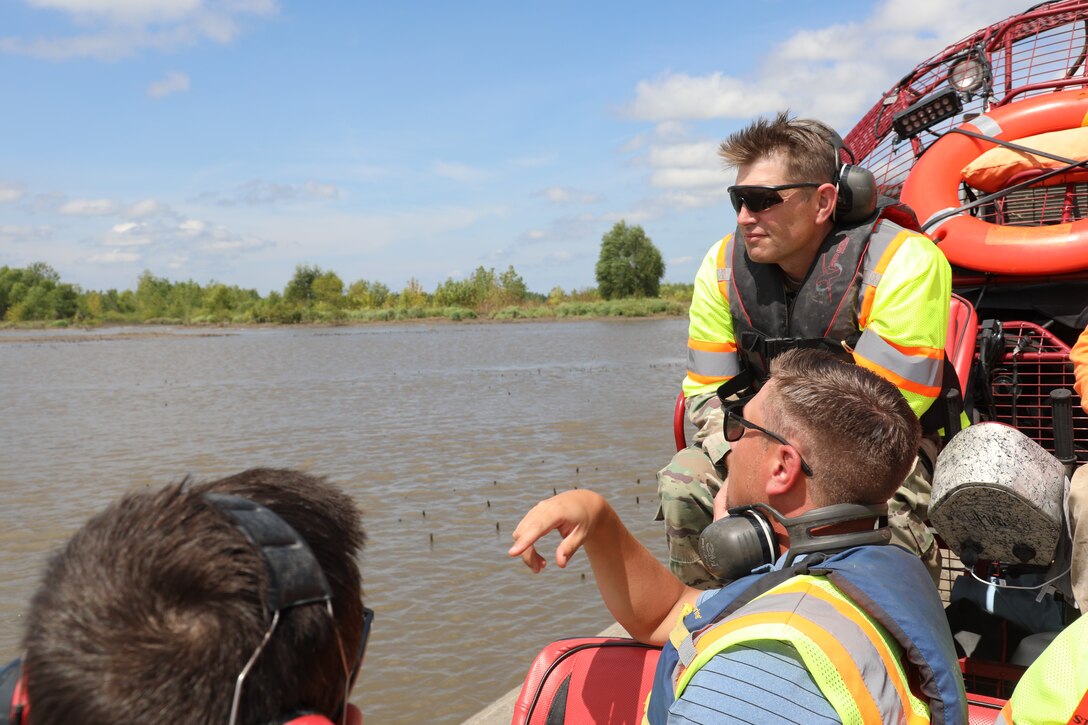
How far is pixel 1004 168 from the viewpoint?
4.28 metres

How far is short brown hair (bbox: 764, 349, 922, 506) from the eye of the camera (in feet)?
5.63

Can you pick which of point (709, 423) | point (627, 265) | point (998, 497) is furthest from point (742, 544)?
point (627, 265)

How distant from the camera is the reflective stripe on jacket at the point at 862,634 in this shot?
1364mm

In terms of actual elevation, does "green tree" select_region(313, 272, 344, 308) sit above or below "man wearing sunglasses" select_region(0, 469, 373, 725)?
above

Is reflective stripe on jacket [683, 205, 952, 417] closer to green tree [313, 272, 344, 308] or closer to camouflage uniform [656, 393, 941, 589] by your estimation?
camouflage uniform [656, 393, 941, 589]

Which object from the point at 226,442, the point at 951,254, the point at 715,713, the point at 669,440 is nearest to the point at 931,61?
the point at 951,254

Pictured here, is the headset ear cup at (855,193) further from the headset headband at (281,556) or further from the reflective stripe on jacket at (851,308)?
the headset headband at (281,556)

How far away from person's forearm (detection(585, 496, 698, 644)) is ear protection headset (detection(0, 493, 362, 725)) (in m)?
1.24

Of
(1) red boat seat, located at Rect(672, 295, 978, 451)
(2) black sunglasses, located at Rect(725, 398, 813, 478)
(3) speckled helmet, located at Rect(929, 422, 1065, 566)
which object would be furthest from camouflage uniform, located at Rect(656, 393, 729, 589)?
(2) black sunglasses, located at Rect(725, 398, 813, 478)

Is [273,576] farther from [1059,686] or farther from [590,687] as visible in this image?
[590,687]

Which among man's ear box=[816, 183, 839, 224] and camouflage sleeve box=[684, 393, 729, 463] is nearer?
camouflage sleeve box=[684, 393, 729, 463]

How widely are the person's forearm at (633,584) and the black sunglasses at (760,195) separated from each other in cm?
145

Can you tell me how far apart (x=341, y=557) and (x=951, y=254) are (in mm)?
3864

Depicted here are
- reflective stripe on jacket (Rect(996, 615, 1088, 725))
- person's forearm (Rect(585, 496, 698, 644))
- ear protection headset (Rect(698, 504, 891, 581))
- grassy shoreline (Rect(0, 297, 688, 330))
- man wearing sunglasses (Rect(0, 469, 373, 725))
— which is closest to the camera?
man wearing sunglasses (Rect(0, 469, 373, 725))
